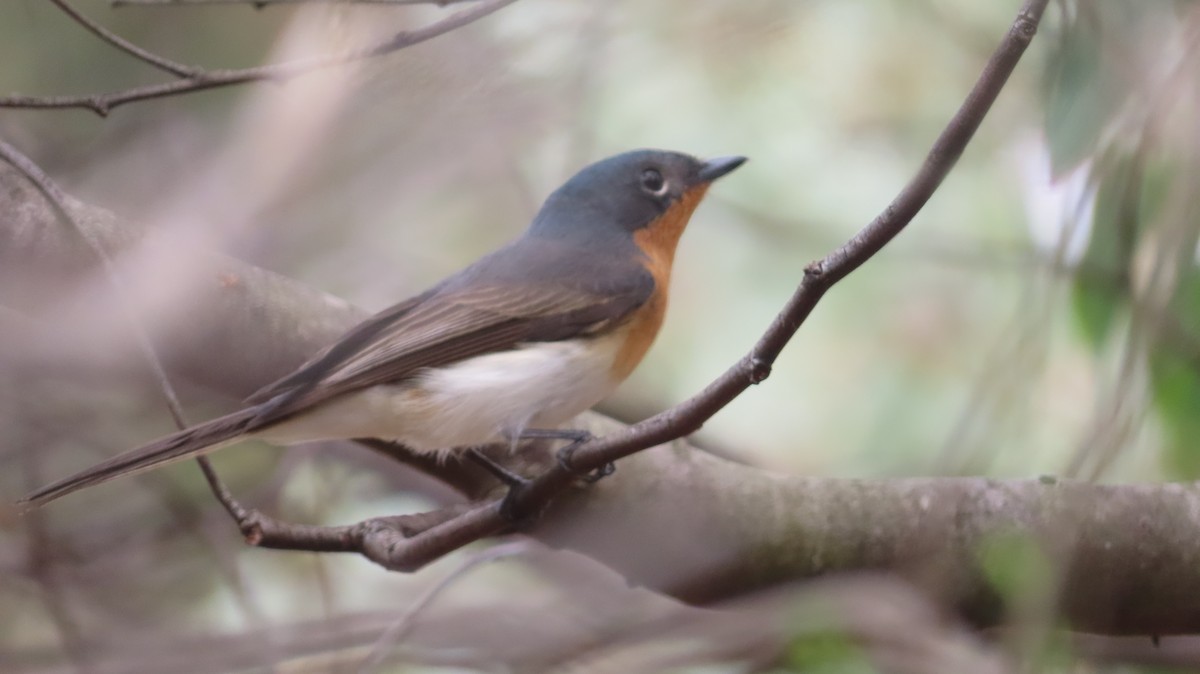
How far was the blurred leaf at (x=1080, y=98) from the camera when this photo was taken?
7.89 ft

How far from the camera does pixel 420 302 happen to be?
2840 millimetres

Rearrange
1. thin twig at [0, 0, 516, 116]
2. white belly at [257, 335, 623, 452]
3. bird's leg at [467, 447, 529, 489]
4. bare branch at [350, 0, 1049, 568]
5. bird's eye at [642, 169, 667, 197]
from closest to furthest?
bare branch at [350, 0, 1049, 568]
thin twig at [0, 0, 516, 116]
white belly at [257, 335, 623, 452]
bird's leg at [467, 447, 529, 489]
bird's eye at [642, 169, 667, 197]

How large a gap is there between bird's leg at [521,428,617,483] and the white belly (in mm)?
46

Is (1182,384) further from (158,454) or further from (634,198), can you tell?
(158,454)

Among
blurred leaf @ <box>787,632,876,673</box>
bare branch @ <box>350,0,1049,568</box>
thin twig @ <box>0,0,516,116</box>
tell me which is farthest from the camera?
thin twig @ <box>0,0,516,116</box>

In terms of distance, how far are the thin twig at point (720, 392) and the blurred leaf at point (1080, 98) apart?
916 millimetres

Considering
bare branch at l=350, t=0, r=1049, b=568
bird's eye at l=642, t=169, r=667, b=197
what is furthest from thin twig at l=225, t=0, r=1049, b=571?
bird's eye at l=642, t=169, r=667, b=197

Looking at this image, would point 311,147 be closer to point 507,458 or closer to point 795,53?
point 507,458

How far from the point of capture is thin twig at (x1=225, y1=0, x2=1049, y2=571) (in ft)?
5.03

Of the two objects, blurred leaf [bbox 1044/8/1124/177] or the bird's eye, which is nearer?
blurred leaf [bbox 1044/8/1124/177]

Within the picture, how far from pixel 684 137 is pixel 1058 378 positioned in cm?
164

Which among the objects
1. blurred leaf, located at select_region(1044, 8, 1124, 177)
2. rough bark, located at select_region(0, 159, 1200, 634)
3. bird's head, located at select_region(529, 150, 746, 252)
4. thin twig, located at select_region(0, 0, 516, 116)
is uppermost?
thin twig, located at select_region(0, 0, 516, 116)

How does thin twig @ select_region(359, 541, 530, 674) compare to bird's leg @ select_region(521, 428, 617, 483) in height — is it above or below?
below

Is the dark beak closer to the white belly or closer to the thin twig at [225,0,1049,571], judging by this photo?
the white belly
